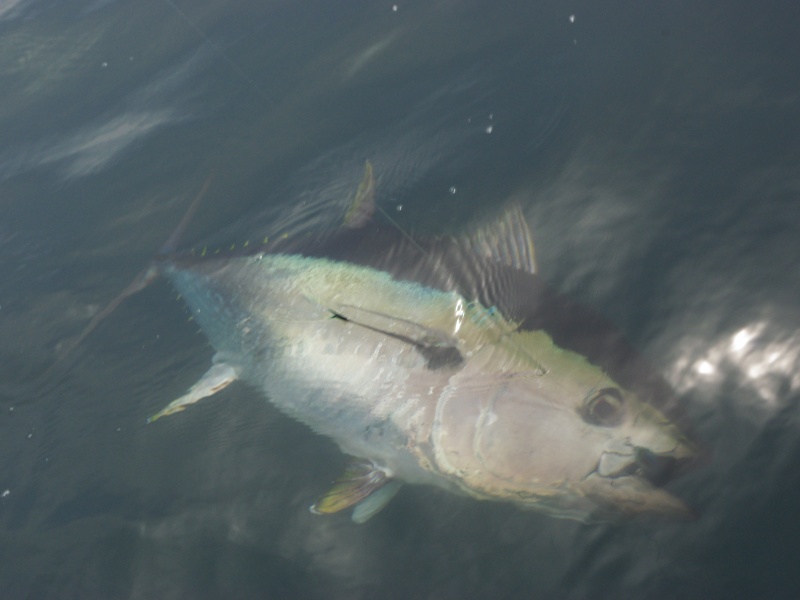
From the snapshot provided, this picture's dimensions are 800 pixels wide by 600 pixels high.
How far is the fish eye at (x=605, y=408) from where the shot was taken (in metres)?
2.04

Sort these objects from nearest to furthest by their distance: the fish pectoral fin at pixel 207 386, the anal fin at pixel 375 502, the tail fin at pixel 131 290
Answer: the anal fin at pixel 375 502, the fish pectoral fin at pixel 207 386, the tail fin at pixel 131 290

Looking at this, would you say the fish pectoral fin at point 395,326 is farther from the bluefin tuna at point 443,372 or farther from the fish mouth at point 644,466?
the fish mouth at point 644,466

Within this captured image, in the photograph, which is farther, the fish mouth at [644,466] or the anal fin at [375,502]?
the anal fin at [375,502]

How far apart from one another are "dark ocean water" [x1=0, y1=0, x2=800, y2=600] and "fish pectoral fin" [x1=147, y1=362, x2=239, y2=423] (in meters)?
0.08

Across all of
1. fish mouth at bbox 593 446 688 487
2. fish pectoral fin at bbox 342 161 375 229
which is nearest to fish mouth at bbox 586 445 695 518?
fish mouth at bbox 593 446 688 487

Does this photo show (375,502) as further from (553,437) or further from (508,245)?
(508,245)

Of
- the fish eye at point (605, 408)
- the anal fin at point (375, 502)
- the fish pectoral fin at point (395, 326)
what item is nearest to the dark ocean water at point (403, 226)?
the anal fin at point (375, 502)

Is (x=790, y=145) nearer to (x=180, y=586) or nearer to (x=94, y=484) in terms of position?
(x=180, y=586)

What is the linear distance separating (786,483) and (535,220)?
1.62 m

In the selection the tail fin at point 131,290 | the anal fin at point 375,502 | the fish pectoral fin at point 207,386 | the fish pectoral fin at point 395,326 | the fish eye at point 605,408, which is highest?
the tail fin at point 131,290

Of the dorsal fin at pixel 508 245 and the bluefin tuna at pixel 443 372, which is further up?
the dorsal fin at pixel 508 245

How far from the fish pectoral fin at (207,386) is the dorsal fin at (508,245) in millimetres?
1202

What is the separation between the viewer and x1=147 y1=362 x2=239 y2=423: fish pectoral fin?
9.98 ft

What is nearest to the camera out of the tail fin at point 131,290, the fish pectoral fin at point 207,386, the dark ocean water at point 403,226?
the dark ocean water at point 403,226
